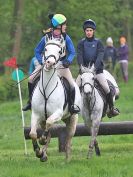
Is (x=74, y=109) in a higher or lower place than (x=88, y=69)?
lower

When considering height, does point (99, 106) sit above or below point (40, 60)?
below

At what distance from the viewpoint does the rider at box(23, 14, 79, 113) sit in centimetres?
1530

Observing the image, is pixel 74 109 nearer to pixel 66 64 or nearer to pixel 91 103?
pixel 66 64

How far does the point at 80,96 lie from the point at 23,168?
2698 millimetres

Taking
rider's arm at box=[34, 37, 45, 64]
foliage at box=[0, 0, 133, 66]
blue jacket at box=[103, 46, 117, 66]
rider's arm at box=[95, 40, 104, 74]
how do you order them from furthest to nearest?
foliage at box=[0, 0, 133, 66], blue jacket at box=[103, 46, 117, 66], rider's arm at box=[95, 40, 104, 74], rider's arm at box=[34, 37, 45, 64]

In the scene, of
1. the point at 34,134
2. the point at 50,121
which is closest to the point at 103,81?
the point at 50,121

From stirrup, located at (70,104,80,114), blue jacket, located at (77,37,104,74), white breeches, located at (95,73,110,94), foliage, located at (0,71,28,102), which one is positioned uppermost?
blue jacket, located at (77,37,104,74)

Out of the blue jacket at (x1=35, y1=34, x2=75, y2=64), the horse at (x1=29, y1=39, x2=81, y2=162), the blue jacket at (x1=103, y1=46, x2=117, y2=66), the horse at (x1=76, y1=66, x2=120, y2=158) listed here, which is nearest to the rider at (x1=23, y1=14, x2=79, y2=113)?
the blue jacket at (x1=35, y1=34, x2=75, y2=64)

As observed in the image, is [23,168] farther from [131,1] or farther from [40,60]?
[131,1]

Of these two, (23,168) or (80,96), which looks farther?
(80,96)

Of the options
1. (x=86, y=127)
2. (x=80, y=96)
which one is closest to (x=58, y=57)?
(x=80, y=96)

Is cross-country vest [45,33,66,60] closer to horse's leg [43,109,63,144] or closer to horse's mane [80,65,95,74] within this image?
horse's mane [80,65,95,74]

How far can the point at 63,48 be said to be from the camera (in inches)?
607

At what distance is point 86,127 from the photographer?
58.8 ft
